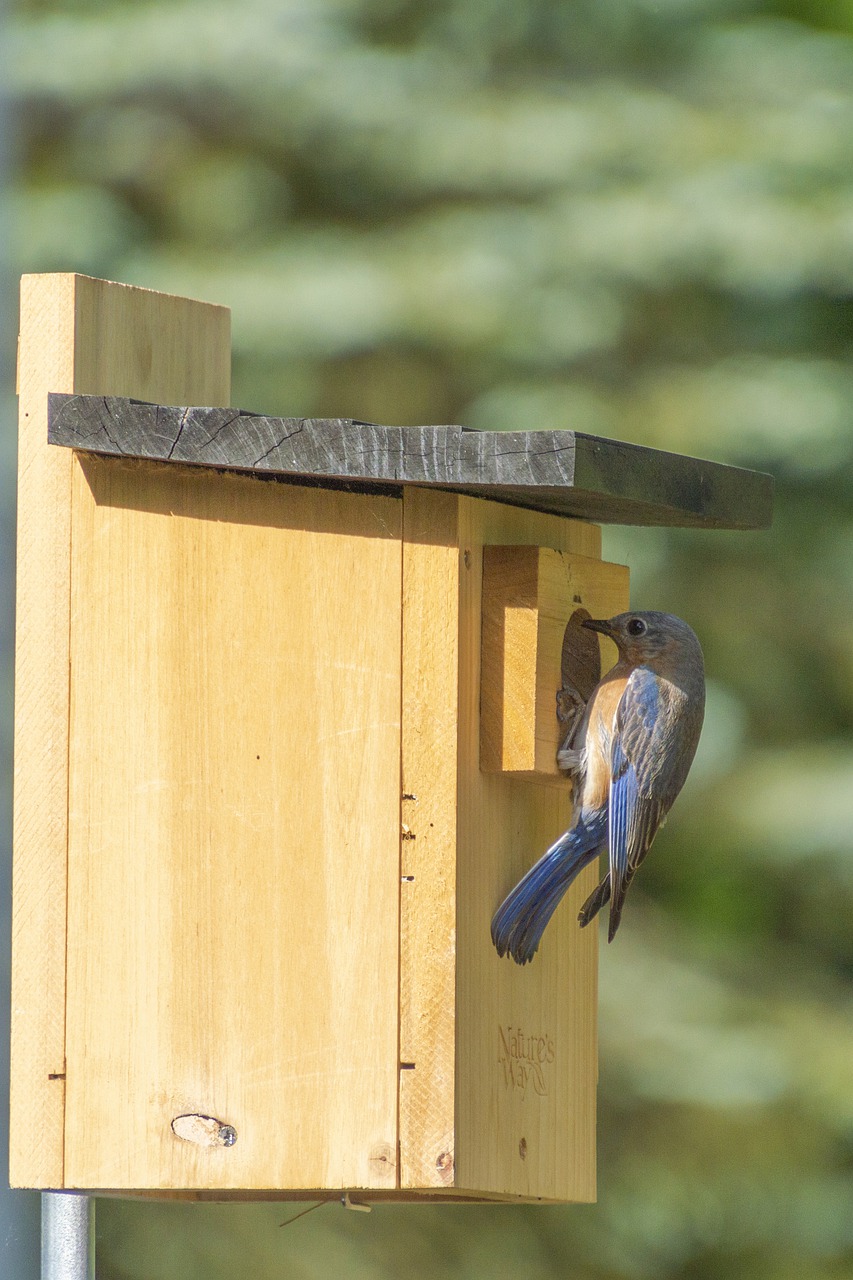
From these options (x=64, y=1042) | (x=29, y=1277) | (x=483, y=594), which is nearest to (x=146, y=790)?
(x=64, y=1042)

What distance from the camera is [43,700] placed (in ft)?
9.30

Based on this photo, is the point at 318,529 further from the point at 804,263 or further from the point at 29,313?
the point at 804,263

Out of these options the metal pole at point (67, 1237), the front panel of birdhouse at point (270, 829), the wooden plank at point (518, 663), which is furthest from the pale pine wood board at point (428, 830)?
the metal pole at point (67, 1237)

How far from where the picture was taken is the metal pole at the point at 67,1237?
2666mm

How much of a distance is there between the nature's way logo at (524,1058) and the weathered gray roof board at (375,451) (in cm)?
79

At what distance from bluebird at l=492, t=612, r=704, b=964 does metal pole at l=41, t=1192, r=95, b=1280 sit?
27.9 inches

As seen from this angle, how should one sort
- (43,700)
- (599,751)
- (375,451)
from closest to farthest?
1. (375,451)
2. (43,700)
3. (599,751)

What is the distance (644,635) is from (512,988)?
61cm

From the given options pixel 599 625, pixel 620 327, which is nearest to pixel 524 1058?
pixel 599 625

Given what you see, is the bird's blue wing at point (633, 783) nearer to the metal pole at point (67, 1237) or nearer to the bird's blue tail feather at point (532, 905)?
the bird's blue tail feather at point (532, 905)

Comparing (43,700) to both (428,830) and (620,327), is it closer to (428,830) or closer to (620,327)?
(428,830)

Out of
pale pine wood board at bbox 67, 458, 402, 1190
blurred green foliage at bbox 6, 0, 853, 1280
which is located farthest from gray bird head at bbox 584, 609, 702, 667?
blurred green foliage at bbox 6, 0, 853, 1280

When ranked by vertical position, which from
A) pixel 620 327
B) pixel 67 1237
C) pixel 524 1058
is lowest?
pixel 67 1237

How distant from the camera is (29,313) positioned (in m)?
3.01
